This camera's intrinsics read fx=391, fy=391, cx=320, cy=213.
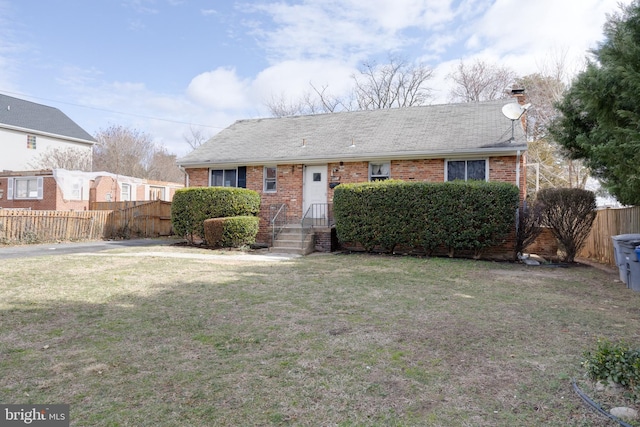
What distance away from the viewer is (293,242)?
12.5 m

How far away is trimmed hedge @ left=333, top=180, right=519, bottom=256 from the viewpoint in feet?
34.5

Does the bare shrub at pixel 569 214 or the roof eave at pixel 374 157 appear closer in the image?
the bare shrub at pixel 569 214

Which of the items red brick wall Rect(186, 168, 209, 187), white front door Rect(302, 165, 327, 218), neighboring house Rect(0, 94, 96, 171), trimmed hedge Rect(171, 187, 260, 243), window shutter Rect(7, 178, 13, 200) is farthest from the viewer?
neighboring house Rect(0, 94, 96, 171)

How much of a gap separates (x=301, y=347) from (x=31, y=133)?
1304 inches

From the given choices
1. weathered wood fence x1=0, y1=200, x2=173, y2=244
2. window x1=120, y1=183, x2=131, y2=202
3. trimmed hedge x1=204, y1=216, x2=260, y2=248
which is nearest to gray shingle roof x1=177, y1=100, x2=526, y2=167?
trimmed hedge x1=204, y1=216, x2=260, y2=248

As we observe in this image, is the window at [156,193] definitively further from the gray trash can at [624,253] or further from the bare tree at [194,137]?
the gray trash can at [624,253]

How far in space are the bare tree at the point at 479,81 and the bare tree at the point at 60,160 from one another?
28542 millimetres

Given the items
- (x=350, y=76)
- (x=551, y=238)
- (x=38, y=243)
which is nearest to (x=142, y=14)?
(x=38, y=243)

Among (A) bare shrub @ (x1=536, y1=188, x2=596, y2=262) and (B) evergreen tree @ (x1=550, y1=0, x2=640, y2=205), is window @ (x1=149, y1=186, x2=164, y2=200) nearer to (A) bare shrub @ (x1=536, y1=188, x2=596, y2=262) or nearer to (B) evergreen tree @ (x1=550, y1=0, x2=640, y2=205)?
(A) bare shrub @ (x1=536, y1=188, x2=596, y2=262)

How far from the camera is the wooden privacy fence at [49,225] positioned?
13.3m

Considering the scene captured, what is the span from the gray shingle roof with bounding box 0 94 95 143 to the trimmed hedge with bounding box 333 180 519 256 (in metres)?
27.7

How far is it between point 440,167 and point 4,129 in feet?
97.3

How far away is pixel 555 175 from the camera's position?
70.2ft

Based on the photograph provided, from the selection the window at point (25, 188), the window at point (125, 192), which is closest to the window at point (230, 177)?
the window at point (125, 192)
